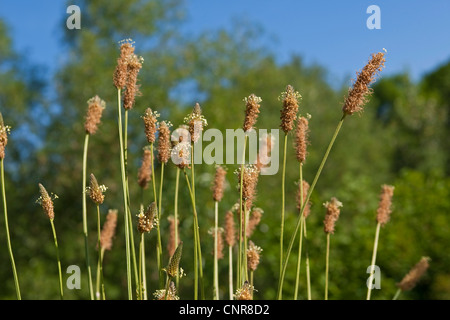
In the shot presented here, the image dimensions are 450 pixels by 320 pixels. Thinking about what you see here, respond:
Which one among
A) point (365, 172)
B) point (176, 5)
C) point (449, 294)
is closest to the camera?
point (449, 294)

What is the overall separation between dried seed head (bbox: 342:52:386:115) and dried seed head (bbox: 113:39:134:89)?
2.16 feet

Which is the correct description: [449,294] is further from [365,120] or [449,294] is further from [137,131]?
[365,120]

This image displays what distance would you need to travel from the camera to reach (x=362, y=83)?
145 centimetres

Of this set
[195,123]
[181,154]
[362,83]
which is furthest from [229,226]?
[362,83]

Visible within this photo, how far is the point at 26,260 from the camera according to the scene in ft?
35.2

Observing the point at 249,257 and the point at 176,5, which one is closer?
the point at 249,257

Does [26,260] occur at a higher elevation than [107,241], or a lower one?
lower

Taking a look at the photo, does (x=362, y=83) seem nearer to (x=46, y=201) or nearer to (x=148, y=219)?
(x=148, y=219)

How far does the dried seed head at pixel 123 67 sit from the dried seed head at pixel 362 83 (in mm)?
657

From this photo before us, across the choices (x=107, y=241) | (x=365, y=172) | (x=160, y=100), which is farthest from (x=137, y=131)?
(x=365, y=172)

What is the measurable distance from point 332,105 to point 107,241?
1739cm

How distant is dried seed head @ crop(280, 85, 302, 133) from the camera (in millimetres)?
1553

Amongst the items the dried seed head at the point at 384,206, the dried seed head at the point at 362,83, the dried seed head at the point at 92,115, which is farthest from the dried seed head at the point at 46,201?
the dried seed head at the point at 384,206

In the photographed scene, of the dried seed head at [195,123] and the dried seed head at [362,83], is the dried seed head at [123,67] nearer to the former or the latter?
the dried seed head at [195,123]
